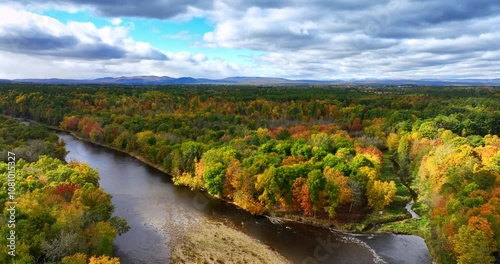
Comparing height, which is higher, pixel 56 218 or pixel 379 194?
pixel 56 218

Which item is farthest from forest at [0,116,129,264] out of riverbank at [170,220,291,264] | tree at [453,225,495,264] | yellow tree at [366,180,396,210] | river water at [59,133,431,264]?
yellow tree at [366,180,396,210]

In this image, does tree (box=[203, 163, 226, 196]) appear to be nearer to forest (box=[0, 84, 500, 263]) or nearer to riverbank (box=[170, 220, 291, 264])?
forest (box=[0, 84, 500, 263])

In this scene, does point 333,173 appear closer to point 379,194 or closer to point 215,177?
point 379,194

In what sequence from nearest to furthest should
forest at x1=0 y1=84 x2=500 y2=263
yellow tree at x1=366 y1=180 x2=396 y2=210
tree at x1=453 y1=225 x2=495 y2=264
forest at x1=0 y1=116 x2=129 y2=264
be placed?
forest at x1=0 y1=116 x2=129 y2=264 → tree at x1=453 y1=225 x2=495 y2=264 → forest at x1=0 y1=84 x2=500 y2=263 → yellow tree at x1=366 y1=180 x2=396 y2=210

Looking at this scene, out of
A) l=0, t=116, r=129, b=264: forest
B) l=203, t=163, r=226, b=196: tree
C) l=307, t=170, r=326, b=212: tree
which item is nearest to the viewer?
l=0, t=116, r=129, b=264: forest

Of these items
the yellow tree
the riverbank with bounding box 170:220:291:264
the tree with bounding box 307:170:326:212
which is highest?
the tree with bounding box 307:170:326:212

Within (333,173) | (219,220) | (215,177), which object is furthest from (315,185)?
(215,177)

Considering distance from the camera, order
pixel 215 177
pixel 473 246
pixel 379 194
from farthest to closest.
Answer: pixel 215 177 → pixel 379 194 → pixel 473 246

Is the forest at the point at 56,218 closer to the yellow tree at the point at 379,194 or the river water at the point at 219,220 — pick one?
the river water at the point at 219,220
